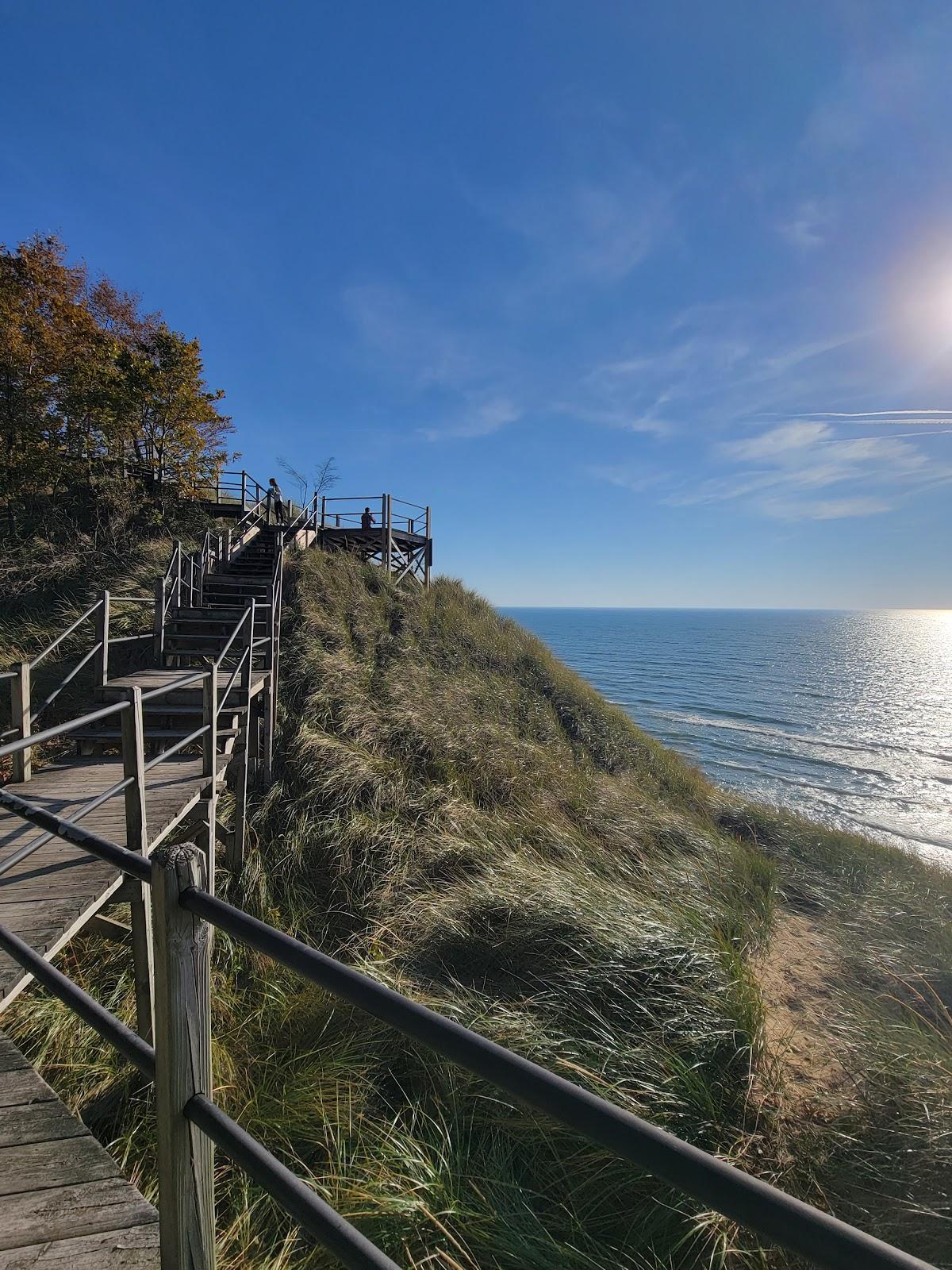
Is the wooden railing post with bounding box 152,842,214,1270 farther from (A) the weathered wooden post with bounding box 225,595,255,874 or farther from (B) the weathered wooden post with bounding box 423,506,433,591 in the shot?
(B) the weathered wooden post with bounding box 423,506,433,591

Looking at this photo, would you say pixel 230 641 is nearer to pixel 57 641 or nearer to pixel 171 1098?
pixel 57 641

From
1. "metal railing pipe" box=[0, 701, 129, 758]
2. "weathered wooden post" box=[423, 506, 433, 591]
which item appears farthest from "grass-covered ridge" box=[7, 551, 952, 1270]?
"weathered wooden post" box=[423, 506, 433, 591]

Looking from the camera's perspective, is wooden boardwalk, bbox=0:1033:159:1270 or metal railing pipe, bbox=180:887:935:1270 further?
wooden boardwalk, bbox=0:1033:159:1270

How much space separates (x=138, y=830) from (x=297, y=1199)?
328cm

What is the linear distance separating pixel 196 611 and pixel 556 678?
8027mm

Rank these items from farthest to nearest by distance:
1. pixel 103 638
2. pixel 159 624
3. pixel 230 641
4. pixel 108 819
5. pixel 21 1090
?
pixel 159 624 < pixel 103 638 < pixel 230 641 < pixel 108 819 < pixel 21 1090

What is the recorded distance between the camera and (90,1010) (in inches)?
58.3

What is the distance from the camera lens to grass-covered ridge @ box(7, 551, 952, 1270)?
266cm

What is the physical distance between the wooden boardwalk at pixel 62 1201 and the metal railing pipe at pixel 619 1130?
1.30 meters

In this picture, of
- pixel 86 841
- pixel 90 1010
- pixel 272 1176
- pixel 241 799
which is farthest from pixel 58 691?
pixel 272 1176

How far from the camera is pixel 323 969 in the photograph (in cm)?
102

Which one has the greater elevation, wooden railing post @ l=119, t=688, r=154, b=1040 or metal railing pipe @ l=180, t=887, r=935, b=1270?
metal railing pipe @ l=180, t=887, r=935, b=1270

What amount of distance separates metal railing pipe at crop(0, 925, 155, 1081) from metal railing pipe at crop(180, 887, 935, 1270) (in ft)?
1.78

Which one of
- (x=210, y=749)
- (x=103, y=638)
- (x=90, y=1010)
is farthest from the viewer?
(x=103, y=638)
